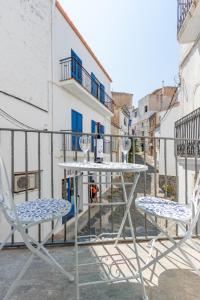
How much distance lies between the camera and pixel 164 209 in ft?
4.95

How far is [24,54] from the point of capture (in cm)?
674

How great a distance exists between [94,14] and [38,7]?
5.90 ft

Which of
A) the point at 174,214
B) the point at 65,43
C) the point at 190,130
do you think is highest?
the point at 65,43

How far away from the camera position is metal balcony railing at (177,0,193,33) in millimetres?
6111

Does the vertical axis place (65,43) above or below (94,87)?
above

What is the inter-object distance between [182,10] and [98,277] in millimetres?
7451

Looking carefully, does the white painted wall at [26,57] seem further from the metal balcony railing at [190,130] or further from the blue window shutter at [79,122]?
the metal balcony railing at [190,130]

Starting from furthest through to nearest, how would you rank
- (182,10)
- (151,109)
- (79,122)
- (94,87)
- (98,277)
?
(151,109) < (94,87) < (79,122) < (182,10) < (98,277)

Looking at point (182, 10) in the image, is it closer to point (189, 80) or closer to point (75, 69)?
point (189, 80)

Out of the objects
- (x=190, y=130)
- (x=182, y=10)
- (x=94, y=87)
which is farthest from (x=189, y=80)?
(x=94, y=87)

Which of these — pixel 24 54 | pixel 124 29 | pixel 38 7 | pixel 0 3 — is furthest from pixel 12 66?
pixel 124 29

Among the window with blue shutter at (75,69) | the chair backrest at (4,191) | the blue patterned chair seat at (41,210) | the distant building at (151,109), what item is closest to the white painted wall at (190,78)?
the window with blue shutter at (75,69)

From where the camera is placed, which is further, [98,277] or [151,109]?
[151,109]

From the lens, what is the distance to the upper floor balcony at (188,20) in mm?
5609
